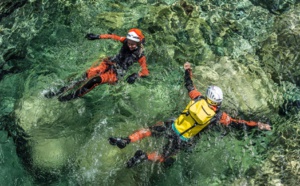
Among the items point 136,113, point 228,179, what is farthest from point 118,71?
point 228,179

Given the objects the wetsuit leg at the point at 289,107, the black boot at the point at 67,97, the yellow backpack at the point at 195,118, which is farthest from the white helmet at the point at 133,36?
the wetsuit leg at the point at 289,107

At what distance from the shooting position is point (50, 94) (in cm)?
758

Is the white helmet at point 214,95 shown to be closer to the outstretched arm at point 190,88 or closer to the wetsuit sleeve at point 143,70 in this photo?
the outstretched arm at point 190,88

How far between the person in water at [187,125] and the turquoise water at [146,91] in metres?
0.26

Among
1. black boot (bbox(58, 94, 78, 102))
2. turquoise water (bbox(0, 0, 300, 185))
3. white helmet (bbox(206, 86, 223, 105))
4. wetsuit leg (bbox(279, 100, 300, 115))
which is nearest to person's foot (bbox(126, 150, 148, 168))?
turquoise water (bbox(0, 0, 300, 185))

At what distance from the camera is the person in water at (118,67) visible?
23.8 feet

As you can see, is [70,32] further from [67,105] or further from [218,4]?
[218,4]

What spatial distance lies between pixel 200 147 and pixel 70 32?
4621 millimetres

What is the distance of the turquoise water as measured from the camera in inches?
271

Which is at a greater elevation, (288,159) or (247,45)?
(247,45)

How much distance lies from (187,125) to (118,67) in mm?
2323

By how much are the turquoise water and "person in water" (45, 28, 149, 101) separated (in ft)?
1.44

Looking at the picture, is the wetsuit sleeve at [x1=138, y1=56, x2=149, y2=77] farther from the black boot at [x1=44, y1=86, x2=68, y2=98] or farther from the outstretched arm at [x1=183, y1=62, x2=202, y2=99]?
the black boot at [x1=44, y1=86, x2=68, y2=98]

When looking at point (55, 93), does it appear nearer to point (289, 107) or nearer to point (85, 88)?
point (85, 88)
